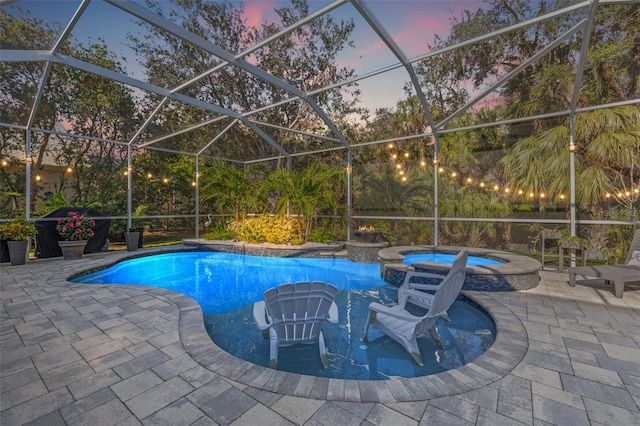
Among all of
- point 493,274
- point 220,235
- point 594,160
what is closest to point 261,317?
point 493,274

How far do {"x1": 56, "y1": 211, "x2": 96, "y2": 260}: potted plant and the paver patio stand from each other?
4.77 metres

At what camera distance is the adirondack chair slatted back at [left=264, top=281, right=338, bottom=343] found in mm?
2805

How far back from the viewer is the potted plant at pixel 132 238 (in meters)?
9.07

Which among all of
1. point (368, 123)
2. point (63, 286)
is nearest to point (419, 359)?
point (63, 286)

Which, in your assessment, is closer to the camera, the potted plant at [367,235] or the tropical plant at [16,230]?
the tropical plant at [16,230]

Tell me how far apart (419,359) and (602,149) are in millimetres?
6883

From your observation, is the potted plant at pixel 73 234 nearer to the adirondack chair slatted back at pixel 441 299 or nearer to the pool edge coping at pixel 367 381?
the pool edge coping at pixel 367 381

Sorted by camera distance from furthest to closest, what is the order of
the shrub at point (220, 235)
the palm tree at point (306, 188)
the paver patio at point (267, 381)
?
the shrub at point (220, 235)
the palm tree at point (306, 188)
the paver patio at point (267, 381)

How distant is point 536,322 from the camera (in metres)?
3.42

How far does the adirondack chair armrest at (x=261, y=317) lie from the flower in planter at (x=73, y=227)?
23.8 feet

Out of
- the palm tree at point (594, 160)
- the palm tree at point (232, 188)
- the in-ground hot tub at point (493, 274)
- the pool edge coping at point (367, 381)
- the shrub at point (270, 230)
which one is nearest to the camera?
the pool edge coping at point (367, 381)

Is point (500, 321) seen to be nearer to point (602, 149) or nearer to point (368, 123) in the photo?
point (602, 149)

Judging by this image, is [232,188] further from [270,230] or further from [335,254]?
[335,254]

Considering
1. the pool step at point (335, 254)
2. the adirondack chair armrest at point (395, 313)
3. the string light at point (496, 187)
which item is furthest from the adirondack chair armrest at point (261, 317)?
the string light at point (496, 187)
